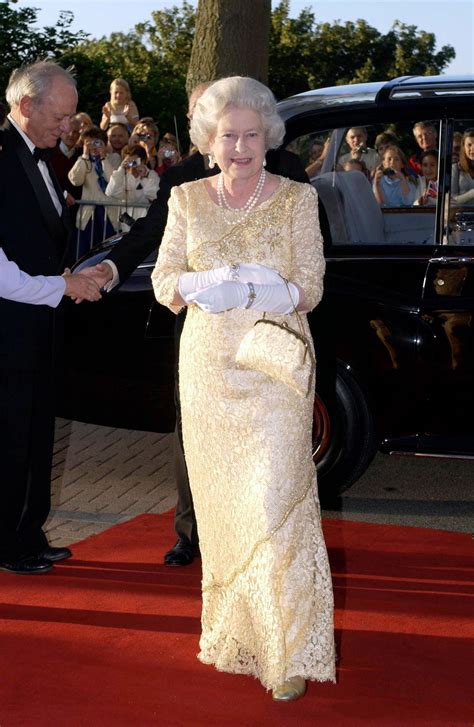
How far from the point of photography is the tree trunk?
12.2 m

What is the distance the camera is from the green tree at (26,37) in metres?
27.9

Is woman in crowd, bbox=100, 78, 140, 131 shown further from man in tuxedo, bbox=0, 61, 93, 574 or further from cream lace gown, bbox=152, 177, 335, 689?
Answer: cream lace gown, bbox=152, 177, 335, 689

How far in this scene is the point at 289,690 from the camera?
417cm

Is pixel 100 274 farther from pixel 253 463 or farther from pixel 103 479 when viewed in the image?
pixel 103 479

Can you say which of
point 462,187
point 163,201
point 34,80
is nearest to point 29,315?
point 163,201

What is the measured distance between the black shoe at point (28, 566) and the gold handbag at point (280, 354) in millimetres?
1864

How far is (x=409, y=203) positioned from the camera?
630cm

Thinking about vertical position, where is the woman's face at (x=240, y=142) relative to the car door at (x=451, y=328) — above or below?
above

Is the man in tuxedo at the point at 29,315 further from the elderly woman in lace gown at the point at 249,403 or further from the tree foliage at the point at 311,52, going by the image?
the tree foliage at the point at 311,52

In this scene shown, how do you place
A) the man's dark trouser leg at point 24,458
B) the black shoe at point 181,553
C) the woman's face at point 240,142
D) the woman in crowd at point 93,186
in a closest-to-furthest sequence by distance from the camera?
the woman's face at point 240,142 → the man's dark trouser leg at point 24,458 → the black shoe at point 181,553 → the woman in crowd at point 93,186

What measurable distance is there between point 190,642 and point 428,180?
276 cm


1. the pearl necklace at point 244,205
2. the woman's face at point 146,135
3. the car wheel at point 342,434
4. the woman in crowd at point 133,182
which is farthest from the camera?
the woman's face at point 146,135

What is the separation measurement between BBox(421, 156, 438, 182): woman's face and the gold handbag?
2313 millimetres

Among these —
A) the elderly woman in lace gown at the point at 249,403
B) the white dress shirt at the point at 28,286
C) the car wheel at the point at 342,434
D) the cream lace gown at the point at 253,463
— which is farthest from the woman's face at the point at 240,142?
the car wheel at the point at 342,434
